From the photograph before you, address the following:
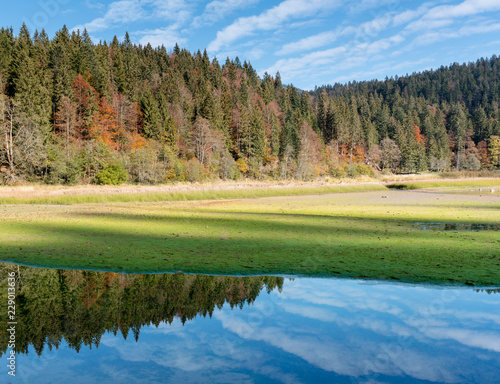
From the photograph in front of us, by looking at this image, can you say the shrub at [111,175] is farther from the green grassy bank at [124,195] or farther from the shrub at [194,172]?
the green grassy bank at [124,195]

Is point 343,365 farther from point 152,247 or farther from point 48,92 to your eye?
point 48,92

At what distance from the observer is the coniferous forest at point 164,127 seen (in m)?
64.4

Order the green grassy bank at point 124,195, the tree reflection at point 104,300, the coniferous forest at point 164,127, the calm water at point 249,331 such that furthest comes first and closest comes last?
the coniferous forest at point 164,127 < the green grassy bank at point 124,195 < the tree reflection at point 104,300 < the calm water at point 249,331

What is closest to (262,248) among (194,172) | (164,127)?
(194,172)

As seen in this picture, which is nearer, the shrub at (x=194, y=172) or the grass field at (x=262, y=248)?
the grass field at (x=262, y=248)

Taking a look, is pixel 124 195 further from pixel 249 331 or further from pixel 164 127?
pixel 164 127

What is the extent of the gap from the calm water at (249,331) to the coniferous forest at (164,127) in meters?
57.3

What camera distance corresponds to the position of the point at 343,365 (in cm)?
562

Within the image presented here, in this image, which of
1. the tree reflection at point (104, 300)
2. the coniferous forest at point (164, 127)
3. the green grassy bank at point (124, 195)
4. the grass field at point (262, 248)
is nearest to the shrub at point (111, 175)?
the coniferous forest at point (164, 127)

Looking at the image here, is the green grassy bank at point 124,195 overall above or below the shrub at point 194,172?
below

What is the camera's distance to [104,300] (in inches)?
328

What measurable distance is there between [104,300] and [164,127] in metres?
84.3

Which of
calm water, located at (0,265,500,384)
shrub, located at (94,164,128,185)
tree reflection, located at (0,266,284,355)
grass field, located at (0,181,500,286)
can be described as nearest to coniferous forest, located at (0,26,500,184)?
shrub, located at (94,164,128,185)

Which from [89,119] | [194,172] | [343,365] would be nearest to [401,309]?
[343,365]
